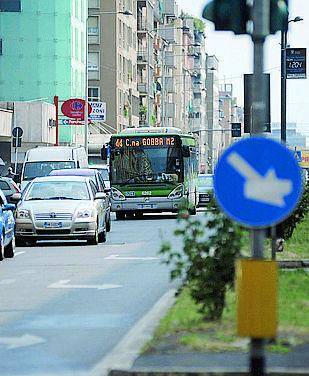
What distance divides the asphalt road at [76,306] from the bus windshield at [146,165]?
17.2m

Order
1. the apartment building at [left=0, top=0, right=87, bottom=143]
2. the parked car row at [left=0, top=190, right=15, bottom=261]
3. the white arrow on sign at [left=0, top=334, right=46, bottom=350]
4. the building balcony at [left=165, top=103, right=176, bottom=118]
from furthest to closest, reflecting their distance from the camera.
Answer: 1. the building balcony at [left=165, top=103, right=176, bottom=118]
2. the apartment building at [left=0, top=0, right=87, bottom=143]
3. the parked car row at [left=0, top=190, right=15, bottom=261]
4. the white arrow on sign at [left=0, top=334, right=46, bottom=350]

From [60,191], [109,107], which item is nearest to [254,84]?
[60,191]

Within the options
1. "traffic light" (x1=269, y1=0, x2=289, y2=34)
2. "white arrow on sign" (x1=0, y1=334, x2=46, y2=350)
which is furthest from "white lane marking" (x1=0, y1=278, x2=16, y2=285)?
"traffic light" (x1=269, y1=0, x2=289, y2=34)

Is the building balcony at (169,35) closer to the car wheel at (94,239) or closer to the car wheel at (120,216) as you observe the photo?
the car wheel at (120,216)

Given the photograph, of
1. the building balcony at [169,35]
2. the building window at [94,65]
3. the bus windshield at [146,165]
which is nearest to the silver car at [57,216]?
the bus windshield at [146,165]

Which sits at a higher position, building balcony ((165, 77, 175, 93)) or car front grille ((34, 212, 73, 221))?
building balcony ((165, 77, 175, 93))

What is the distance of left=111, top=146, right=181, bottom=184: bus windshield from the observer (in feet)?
156

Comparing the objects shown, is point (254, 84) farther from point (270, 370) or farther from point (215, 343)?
point (215, 343)

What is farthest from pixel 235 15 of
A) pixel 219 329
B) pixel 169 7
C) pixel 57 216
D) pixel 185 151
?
pixel 169 7

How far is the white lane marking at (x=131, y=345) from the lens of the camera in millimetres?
11352

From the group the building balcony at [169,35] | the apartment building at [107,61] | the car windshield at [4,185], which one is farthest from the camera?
the building balcony at [169,35]

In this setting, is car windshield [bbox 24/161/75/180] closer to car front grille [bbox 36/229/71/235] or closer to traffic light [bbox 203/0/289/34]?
car front grille [bbox 36/229/71/235]

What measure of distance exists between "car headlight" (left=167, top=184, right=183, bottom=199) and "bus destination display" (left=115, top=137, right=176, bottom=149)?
5.23ft

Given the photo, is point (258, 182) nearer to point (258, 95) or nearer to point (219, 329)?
point (258, 95)
